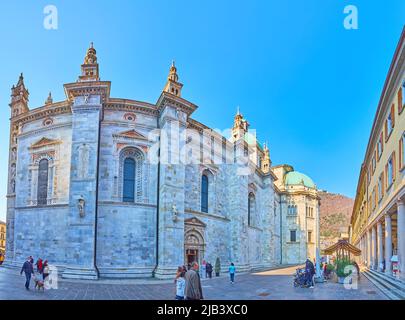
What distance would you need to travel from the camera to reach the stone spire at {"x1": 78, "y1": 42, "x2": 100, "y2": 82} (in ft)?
92.3

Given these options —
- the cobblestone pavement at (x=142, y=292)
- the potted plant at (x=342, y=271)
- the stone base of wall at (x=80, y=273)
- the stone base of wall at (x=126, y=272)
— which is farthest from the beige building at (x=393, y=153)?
the stone base of wall at (x=80, y=273)

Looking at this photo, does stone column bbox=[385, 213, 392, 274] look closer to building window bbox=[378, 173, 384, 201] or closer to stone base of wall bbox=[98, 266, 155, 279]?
building window bbox=[378, 173, 384, 201]

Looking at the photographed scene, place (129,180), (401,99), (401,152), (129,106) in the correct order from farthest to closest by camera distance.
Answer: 1. (129,106)
2. (129,180)
3. (401,99)
4. (401,152)

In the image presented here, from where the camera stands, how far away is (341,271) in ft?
80.1

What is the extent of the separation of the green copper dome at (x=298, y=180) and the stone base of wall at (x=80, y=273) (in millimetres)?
47678

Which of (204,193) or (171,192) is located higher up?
(204,193)

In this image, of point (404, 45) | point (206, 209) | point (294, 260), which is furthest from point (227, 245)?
point (294, 260)

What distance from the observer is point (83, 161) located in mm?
26234

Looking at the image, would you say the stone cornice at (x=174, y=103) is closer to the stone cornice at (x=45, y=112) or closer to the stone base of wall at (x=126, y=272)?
the stone cornice at (x=45, y=112)

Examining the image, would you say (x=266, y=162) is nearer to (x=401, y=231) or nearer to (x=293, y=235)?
(x=293, y=235)

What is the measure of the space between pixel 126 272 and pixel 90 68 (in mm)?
15026

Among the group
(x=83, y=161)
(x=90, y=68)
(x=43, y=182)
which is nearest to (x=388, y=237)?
(x=83, y=161)

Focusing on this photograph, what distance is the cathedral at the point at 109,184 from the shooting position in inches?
1032

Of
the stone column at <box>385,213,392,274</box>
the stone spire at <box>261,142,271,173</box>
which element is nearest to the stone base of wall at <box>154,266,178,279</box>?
the stone column at <box>385,213,392,274</box>
